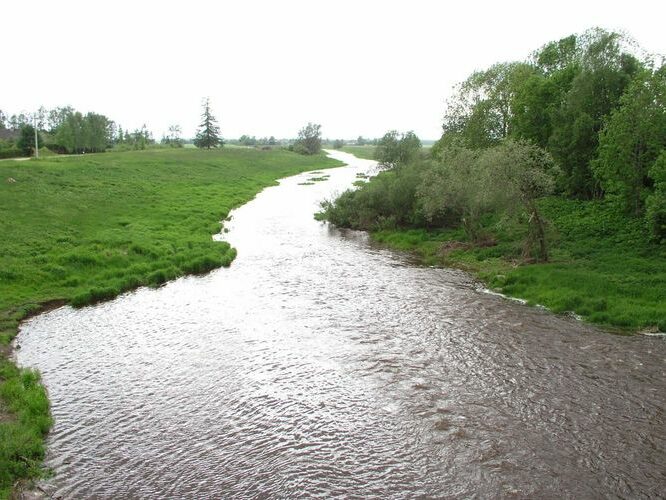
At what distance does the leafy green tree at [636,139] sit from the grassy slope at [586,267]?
2249 millimetres

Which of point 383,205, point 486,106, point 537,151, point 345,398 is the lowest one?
point 345,398

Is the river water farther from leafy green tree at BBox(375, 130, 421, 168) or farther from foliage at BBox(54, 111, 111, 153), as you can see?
foliage at BBox(54, 111, 111, 153)

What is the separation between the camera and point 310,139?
180625mm


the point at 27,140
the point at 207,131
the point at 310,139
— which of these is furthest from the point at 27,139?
the point at 310,139

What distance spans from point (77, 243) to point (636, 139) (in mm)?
36899

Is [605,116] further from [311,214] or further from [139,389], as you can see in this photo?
[139,389]

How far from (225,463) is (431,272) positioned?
21.6m

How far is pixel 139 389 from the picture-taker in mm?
17234

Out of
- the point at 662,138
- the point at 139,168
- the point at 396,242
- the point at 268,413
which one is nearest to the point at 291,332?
the point at 268,413

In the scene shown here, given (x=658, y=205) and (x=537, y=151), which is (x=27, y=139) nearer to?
(x=537, y=151)

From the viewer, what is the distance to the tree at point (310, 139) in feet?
580

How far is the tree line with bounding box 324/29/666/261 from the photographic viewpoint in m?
29.3

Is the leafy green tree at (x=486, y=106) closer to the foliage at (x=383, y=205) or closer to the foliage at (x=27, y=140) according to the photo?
the foliage at (x=383, y=205)

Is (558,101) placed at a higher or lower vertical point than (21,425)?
higher
